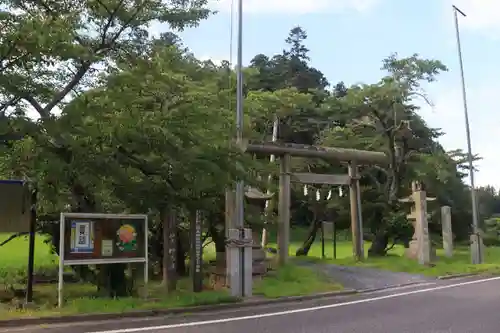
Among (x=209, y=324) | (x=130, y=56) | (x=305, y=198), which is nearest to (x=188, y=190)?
(x=130, y=56)

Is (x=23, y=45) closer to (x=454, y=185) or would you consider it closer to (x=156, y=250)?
(x=156, y=250)

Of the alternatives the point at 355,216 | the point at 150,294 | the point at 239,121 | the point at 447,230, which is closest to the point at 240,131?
the point at 239,121

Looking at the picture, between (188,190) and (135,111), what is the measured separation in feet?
8.82

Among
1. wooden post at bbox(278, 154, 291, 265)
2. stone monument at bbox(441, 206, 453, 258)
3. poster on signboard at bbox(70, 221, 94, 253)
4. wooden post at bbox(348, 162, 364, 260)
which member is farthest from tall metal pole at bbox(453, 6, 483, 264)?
poster on signboard at bbox(70, 221, 94, 253)

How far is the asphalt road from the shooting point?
28.7 ft

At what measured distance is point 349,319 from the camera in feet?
32.6

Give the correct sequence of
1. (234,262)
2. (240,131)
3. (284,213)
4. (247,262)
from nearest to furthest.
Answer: (234,262), (247,262), (240,131), (284,213)

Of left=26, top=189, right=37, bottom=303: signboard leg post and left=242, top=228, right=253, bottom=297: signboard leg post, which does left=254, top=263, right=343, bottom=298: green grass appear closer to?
left=242, top=228, right=253, bottom=297: signboard leg post

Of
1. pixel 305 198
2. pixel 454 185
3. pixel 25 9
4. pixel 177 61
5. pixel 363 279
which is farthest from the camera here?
pixel 454 185

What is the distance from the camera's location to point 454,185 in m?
37.8

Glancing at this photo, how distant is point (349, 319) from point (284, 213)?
10.3 m

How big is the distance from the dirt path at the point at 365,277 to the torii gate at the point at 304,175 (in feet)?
6.79

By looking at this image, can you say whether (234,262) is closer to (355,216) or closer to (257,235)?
(257,235)

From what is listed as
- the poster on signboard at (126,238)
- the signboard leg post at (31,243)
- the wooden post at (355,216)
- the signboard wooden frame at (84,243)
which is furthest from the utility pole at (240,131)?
the wooden post at (355,216)
